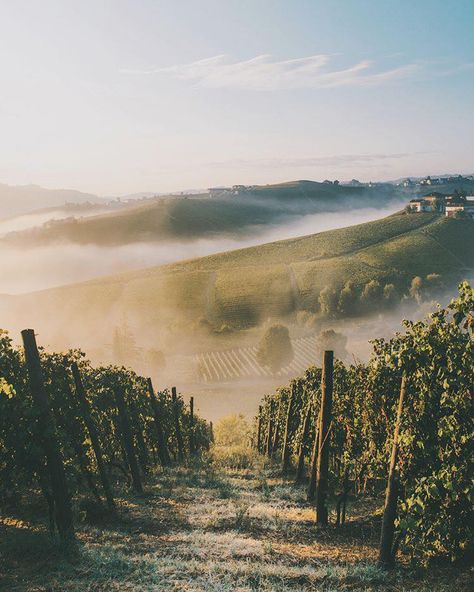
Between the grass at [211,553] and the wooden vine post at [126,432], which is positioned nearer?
the grass at [211,553]

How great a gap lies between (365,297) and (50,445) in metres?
127

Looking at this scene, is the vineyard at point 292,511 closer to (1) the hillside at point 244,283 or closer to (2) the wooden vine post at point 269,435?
(2) the wooden vine post at point 269,435

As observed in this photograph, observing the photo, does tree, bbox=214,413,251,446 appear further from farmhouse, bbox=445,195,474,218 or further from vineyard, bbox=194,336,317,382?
farmhouse, bbox=445,195,474,218

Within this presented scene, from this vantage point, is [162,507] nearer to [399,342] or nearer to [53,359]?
[53,359]

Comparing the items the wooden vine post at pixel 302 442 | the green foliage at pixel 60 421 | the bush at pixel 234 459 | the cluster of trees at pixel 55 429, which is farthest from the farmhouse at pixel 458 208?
the cluster of trees at pixel 55 429

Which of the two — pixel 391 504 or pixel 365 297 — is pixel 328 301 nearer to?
pixel 365 297

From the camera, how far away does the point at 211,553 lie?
33.2ft

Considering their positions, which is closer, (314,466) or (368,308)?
(314,466)

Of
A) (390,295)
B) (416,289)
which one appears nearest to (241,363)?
(390,295)

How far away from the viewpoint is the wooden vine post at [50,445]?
392 inches

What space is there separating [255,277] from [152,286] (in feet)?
108

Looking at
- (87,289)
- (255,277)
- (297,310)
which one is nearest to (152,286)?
(87,289)

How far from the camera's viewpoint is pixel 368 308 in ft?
425

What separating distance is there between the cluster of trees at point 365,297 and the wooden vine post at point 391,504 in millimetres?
119036
